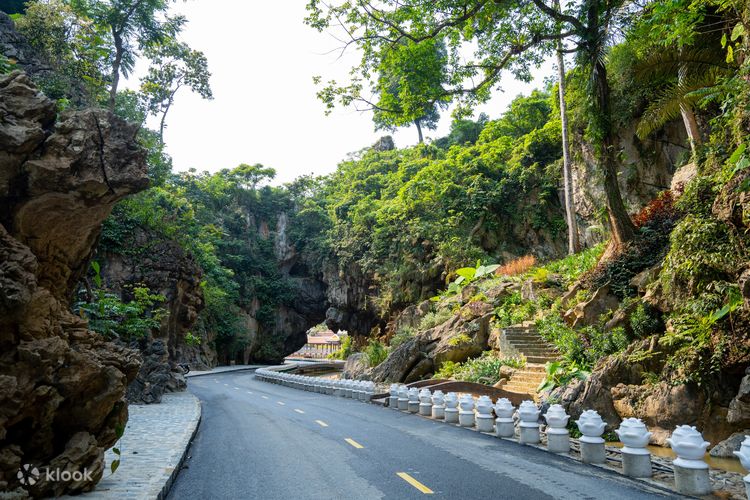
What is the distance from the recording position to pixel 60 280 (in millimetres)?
7398

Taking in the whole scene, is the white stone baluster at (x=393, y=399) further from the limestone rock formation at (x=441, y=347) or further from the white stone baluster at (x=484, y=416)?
the white stone baluster at (x=484, y=416)

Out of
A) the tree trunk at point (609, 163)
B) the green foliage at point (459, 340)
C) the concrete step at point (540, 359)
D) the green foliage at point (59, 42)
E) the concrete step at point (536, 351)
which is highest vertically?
the green foliage at point (59, 42)

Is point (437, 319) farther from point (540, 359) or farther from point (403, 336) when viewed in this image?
point (540, 359)

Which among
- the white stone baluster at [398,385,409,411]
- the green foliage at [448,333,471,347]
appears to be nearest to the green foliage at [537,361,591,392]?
the white stone baluster at [398,385,409,411]

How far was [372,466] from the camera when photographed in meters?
8.44

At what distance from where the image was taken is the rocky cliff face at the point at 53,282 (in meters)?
5.64

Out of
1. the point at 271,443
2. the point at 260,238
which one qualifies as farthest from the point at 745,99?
the point at 260,238

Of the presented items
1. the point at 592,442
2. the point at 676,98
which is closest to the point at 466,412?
the point at 592,442

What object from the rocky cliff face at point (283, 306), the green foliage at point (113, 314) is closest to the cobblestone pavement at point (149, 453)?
the green foliage at point (113, 314)

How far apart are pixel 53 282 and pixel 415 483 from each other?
19.8 feet

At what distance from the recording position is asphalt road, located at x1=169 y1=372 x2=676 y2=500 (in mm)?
6945

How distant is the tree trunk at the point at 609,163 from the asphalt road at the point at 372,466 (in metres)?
9.21

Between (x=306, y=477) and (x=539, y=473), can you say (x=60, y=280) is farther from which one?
(x=539, y=473)

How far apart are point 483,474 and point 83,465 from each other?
5689mm
